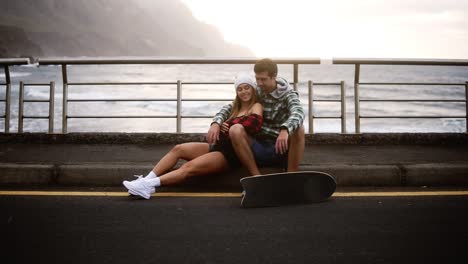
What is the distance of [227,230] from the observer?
3764mm

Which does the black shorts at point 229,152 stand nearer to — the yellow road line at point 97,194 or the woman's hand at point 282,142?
the yellow road line at point 97,194

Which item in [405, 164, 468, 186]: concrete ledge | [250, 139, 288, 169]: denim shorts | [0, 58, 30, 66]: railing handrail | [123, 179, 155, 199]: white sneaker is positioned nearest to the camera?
[123, 179, 155, 199]: white sneaker

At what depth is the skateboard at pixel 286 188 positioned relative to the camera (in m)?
4.48

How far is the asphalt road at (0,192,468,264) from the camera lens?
3.17 meters

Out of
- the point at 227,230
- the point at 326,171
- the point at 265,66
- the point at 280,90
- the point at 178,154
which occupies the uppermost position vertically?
the point at 265,66

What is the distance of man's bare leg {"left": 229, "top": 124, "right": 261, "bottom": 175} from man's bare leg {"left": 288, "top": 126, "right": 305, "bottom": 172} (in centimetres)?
36

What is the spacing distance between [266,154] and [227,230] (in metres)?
1.49

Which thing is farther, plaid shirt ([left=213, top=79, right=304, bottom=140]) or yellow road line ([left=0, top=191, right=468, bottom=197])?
plaid shirt ([left=213, top=79, right=304, bottom=140])

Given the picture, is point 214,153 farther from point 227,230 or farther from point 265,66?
point 227,230

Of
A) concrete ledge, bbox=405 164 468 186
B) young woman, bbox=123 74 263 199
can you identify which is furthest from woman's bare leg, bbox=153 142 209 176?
concrete ledge, bbox=405 164 468 186

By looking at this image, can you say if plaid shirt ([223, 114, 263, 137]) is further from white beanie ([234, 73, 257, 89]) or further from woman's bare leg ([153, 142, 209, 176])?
woman's bare leg ([153, 142, 209, 176])

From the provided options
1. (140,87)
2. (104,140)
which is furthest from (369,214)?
(140,87)

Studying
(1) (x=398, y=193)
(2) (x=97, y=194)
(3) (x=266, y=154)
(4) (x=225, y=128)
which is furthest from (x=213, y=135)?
(1) (x=398, y=193)

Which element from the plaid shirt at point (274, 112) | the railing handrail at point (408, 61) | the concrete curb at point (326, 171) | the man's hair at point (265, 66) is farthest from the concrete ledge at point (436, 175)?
the railing handrail at point (408, 61)
